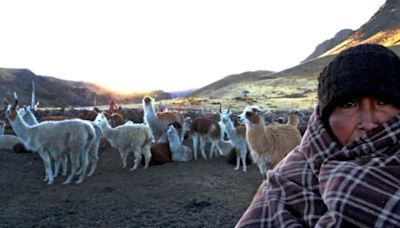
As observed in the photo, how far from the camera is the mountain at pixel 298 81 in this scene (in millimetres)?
47084

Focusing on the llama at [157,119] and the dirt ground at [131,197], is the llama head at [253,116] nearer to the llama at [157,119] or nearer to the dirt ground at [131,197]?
the dirt ground at [131,197]

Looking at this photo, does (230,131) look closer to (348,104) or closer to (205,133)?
(205,133)

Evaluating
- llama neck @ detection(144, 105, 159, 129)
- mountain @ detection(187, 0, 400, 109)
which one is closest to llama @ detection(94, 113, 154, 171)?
llama neck @ detection(144, 105, 159, 129)

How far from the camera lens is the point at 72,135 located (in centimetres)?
1139

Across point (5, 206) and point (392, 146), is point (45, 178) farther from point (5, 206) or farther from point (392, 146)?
point (392, 146)

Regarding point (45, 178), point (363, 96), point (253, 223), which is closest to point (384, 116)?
point (363, 96)

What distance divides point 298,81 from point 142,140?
59.8m

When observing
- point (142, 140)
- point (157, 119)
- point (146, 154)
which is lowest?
point (146, 154)

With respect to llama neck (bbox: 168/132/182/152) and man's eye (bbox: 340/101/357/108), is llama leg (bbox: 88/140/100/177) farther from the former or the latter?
man's eye (bbox: 340/101/357/108)

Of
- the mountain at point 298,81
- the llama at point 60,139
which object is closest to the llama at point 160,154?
the llama at point 60,139

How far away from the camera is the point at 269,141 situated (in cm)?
918

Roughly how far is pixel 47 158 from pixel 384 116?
10.7 meters

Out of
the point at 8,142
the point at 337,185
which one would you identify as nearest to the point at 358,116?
the point at 337,185

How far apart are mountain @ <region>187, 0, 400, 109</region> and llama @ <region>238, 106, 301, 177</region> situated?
93.3 feet
